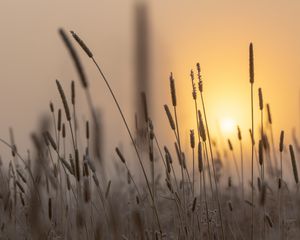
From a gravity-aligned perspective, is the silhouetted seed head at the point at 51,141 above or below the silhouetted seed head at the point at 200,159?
above

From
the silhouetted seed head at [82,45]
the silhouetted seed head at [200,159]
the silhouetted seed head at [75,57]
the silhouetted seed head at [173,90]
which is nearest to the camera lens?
the silhouetted seed head at [75,57]

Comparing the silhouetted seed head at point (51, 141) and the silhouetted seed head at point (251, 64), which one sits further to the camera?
the silhouetted seed head at point (51, 141)

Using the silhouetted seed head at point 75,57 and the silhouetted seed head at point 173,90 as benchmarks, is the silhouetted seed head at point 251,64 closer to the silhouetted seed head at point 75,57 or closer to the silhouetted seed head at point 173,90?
the silhouetted seed head at point 173,90

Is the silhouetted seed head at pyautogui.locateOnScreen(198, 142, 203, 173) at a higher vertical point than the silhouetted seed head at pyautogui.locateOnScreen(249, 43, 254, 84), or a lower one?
lower

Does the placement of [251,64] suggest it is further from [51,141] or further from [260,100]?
[51,141]

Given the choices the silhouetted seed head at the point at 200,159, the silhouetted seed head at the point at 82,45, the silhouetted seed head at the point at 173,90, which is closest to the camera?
the silhouetted seed head at the point at 82,45

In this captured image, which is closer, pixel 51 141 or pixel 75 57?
pixel 75 57

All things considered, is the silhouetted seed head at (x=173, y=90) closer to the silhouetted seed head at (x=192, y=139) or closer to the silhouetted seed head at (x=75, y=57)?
the silhouetted seed head at (x=192, y=139)

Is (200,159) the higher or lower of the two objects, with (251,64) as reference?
lower

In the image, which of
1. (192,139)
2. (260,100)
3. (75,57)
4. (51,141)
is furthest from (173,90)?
(75,57)

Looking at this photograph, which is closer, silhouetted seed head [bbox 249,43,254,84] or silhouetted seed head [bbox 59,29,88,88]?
silhouetted seed head [bbox 59,29,88,88]

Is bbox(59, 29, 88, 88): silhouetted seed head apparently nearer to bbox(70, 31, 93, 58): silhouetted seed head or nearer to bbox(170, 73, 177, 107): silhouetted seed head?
bbox(70, 31, 93, 58): silhouetted seed head

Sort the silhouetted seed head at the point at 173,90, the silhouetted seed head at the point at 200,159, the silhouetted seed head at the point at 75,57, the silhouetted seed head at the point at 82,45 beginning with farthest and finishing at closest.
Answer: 1. the silhouetted seed head at the point at 200,159
2. the silhouetted seed head at the point at 173,90
3. the silhouetted seed head at the point at 82,45
4. the silhouetted seed head at the point at 75,57

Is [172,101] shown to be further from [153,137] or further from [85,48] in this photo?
[85,48]
